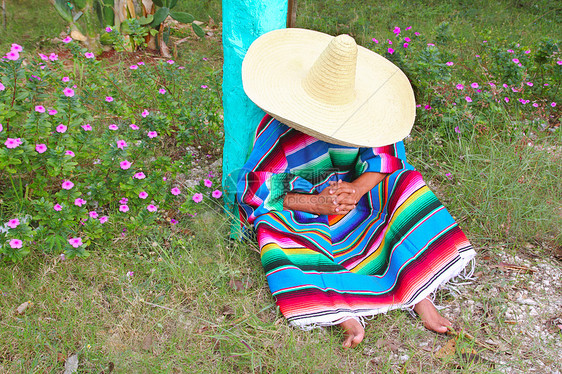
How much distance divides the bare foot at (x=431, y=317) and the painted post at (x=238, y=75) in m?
0.93

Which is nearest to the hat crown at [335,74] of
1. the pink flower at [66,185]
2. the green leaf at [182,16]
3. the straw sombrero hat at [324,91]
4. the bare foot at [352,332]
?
the straw sombrero hat at [324,91]

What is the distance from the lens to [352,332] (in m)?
1.76

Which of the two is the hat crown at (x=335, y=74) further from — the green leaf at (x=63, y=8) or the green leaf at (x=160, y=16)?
the green leaf at (x=63, y=8)

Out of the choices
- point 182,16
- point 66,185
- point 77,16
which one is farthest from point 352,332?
point 77,16

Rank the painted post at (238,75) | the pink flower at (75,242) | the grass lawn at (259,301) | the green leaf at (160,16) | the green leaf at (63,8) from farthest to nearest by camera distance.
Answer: the green leaf at (160,16) < the green leaf at (63,8) < the painted post at (238,75) < the pink flower at (75,242) < the grass lawn at (259,301)

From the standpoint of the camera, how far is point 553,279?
211 cm

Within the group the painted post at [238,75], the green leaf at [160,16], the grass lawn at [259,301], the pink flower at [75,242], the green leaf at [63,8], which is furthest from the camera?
the green leaf at [160,16]

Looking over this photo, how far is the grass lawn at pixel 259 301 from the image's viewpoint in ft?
5.42

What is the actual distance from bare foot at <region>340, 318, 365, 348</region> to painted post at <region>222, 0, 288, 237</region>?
710mm

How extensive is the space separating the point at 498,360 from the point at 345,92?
4.09 feet

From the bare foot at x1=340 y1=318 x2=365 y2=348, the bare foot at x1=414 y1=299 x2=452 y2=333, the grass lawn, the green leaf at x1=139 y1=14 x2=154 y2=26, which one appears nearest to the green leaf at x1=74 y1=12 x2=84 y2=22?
the green leaf at x1=139 y1=14 x2=154 y2=26

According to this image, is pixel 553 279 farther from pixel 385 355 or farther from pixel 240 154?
pixel 240 154

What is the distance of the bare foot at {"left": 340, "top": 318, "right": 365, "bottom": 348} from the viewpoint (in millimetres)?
1726

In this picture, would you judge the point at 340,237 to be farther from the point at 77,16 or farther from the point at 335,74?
the point at 77,16
